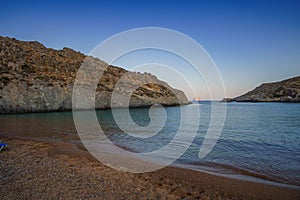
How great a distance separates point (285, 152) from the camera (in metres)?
13.8

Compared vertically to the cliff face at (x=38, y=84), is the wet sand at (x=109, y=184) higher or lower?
lower

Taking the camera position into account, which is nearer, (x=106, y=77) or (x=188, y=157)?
(x=188, y=157)

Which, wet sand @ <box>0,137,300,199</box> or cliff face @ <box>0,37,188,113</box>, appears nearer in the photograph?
wet sand @ <box>0,137,300,199</box>

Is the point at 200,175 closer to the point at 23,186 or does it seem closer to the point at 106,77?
the point at 23,186

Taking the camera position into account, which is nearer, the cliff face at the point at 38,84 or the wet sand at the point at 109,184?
the wet sand at the point at 109,184

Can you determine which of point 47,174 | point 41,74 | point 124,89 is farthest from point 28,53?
point 47,174

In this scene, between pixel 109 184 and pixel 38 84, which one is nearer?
pixel 109 184

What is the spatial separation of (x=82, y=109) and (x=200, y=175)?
66534 millimetres

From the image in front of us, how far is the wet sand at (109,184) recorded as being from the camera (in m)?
6.43

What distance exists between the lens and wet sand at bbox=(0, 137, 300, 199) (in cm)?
643

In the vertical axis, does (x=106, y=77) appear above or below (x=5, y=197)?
above

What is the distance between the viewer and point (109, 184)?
7320 mm

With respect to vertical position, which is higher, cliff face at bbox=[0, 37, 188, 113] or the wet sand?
cliff face at bbox=[0, 37, 188, 113]

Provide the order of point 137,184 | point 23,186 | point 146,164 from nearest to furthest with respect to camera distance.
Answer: point 23,186, point 137,184, point 146,164
